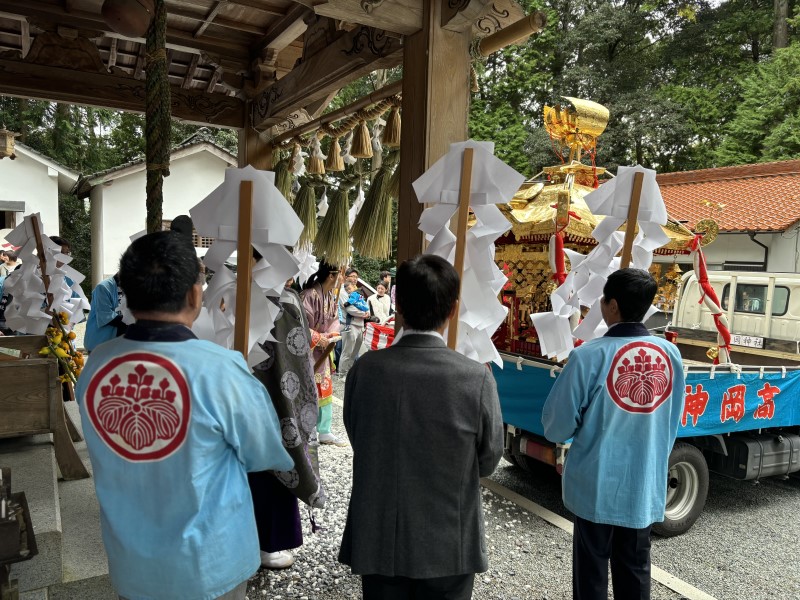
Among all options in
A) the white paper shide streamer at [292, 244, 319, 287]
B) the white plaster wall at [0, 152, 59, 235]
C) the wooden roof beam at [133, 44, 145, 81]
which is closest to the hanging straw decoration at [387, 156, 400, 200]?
the white paper shide streamer at [292, 244, 319, 287]

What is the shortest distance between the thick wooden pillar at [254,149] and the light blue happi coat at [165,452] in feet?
13.1

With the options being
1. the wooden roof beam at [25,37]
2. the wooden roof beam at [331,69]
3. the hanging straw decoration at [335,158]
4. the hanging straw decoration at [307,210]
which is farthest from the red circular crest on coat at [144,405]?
the wooden roof beam at [25,37]

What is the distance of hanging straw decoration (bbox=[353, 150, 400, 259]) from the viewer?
3484 millimetres

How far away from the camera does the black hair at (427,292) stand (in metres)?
1.84

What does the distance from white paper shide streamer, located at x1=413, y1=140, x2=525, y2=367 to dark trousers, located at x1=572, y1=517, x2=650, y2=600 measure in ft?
3.02

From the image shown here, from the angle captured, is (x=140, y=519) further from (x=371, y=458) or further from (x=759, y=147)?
(x=759, y=147)

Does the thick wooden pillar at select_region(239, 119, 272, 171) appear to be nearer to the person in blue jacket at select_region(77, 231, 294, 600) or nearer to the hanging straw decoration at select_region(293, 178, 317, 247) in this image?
the hanging straw decoration at select_region(293, 178, 317, 247)

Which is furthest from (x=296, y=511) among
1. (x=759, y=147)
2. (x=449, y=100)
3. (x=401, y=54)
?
(x=759, y=147)

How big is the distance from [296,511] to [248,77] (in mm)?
3897

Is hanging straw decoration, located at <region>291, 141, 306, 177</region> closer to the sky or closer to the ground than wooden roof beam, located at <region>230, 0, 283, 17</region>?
closer to the ground

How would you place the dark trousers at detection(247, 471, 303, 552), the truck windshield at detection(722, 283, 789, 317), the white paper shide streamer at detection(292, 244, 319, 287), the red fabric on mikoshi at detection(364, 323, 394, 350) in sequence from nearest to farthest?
the dark trousers at detection(247, 471, 303, 552)
the white paper shide streamer at detection(292, 244, 319, 287)
the truck windshield at detection(722, 283, 789, 317)
the red fabric on mikoshi at detection(364, 323, 394, 350)

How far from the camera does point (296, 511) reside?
302 cm

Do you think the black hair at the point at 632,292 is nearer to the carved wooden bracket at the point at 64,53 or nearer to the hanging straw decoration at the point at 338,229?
the hanging straw decoration at the point at 338,229

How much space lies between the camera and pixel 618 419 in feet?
8.17
